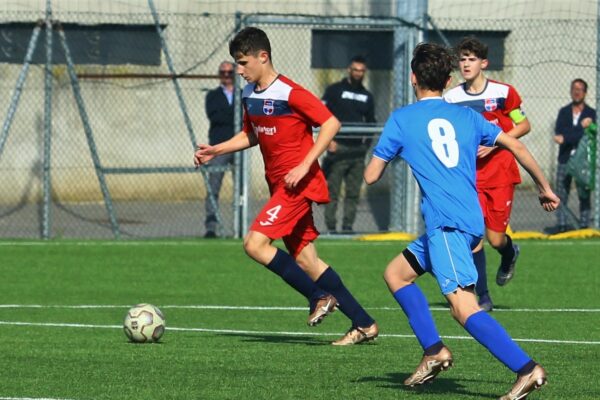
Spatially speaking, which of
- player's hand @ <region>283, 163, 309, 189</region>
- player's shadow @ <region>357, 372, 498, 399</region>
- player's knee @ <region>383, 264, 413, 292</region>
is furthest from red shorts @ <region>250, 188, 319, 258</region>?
player's knee @ <region>383, 264, 413, 292</region>

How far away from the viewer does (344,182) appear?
18344 millimetres

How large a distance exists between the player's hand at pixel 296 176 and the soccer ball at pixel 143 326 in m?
1.34

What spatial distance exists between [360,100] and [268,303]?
248 inches

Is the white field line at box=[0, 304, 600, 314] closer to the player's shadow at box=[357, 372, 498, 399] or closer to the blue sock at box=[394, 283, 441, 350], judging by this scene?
the player's shadow at box=[357, 372, 498, 399]

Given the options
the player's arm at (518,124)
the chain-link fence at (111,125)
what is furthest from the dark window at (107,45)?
the player's arm at (518,124)

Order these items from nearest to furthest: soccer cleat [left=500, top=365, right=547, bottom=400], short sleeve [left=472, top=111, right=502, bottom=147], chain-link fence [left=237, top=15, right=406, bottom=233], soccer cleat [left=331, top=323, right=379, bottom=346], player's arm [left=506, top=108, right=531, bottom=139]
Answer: soccer cleat [left=500, top=365, right=547, bottom=400], short sleeve [left=472, top=111, right=502, bottom=147], soccer cleat [left=331, top=323, right=379, bottom=346], player's arm [left=506, top=108, right=531, bottom=139], chain-link fence [left=237, top=15, right=406, bottom=233]

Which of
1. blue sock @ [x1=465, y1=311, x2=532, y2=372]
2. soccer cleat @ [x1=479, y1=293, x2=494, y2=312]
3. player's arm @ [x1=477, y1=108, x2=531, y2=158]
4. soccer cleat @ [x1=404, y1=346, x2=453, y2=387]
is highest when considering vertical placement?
player's arm @ [x1=477, y1=108, x2=531, y2=158]

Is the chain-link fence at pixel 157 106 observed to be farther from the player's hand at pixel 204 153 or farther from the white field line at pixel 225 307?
the player's hand at pixel 204 153

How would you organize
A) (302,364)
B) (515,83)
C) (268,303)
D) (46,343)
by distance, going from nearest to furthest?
(302,364) → (46,343) → (268,303) → (515,83)

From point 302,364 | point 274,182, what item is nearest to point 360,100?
point 274,182

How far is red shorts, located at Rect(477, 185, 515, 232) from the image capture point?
36.8ft

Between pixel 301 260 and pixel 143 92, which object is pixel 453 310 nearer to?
pixel 301 260

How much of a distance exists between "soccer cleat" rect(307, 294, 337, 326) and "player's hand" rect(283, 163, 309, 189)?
0.84 m

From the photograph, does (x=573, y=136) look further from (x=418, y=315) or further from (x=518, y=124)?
(x=418, y=315)
